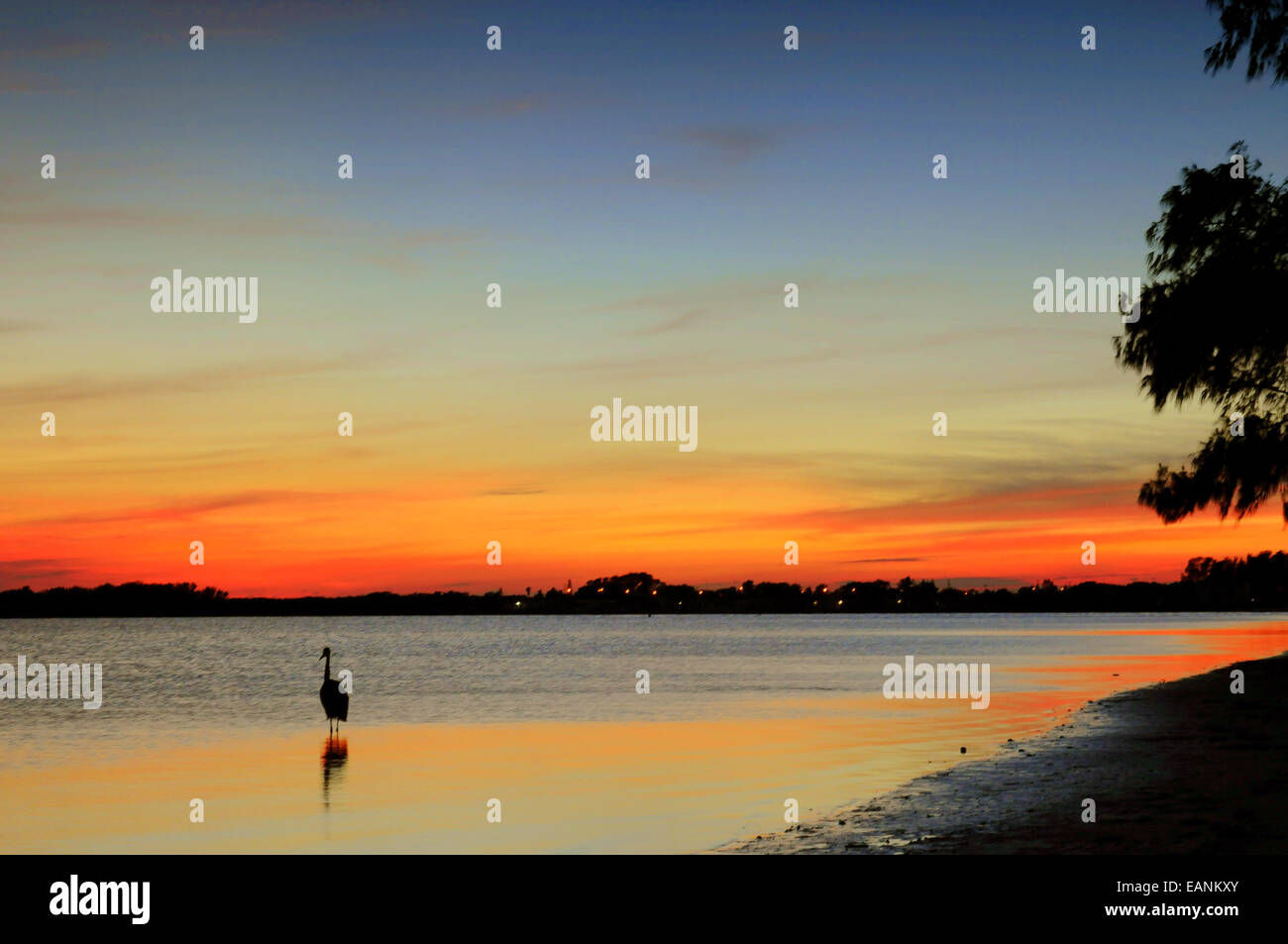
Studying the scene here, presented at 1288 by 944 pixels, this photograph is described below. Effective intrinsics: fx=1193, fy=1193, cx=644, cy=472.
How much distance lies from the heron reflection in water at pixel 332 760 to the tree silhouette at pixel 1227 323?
73.2 feet

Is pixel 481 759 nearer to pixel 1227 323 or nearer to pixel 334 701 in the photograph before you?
pixel 334 701

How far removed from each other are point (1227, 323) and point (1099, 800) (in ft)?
48.8

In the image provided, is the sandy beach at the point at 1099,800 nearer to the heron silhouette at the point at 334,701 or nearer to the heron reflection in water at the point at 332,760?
the heron reflection in water at the point at 332,760

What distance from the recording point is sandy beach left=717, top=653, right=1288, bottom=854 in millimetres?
15641

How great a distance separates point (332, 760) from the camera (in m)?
33.8

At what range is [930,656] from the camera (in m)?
101

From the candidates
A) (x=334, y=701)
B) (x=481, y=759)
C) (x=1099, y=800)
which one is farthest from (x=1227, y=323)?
(x=334, y=701)

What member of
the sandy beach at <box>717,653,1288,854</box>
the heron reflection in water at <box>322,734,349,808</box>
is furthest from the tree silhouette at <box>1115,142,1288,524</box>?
the heron reflection in water at <box>322,734,349,808</box>

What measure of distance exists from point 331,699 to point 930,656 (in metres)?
70.2

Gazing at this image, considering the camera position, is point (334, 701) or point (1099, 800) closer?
point (1099, 800)

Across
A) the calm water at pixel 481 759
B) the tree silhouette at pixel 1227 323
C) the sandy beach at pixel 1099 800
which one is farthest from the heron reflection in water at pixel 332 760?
the tree silhouette at pixel 1227 323
